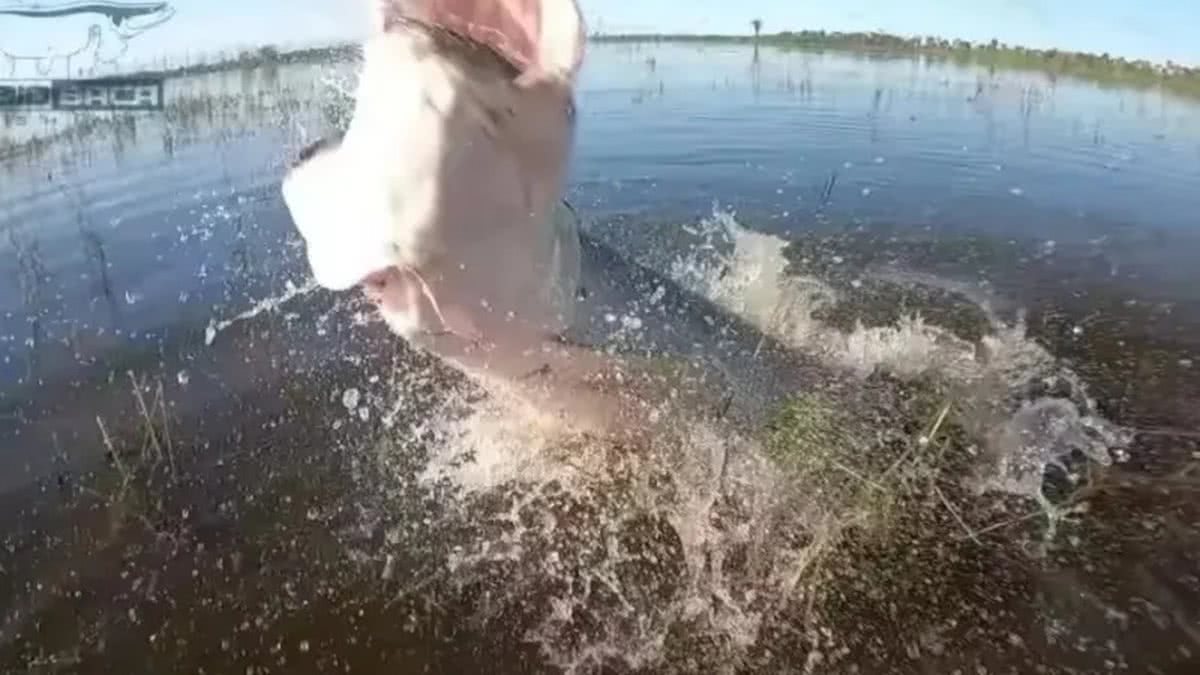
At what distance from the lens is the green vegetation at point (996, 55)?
1362cm

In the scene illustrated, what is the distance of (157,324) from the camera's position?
19.6 ft

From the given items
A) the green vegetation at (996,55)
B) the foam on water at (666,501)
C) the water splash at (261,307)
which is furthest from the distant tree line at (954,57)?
the foam on water at (666,501)

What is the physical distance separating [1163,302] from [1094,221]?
5.83 feet

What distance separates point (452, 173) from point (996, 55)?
15813 mm

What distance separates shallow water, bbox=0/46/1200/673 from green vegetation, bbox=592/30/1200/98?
5.53 meters

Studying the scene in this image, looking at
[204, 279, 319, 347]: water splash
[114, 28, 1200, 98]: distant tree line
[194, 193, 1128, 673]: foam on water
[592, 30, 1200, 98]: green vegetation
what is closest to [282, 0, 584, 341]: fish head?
[194, 193, 1128, 673]: foam on water

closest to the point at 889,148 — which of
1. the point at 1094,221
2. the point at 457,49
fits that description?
the point at 1094,221

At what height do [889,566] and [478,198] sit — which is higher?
[478,198]

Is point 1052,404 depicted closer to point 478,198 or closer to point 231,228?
point 478,198

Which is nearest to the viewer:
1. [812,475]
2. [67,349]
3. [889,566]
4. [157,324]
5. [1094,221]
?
[889,566]
